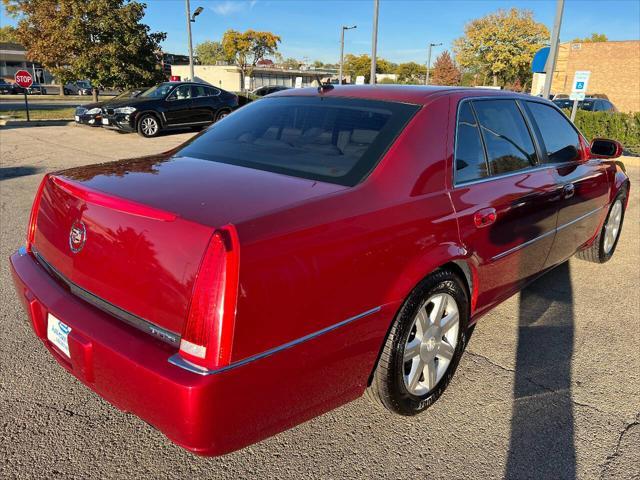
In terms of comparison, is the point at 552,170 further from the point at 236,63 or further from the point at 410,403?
the point at 236,63

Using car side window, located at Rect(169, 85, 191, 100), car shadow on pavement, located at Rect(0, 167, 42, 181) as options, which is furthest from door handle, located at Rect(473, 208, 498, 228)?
car side window, located at Rect(169, 85, 191, 100)

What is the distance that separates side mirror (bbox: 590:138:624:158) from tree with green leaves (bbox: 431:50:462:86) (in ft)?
213

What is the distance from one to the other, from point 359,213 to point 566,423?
1591 mm

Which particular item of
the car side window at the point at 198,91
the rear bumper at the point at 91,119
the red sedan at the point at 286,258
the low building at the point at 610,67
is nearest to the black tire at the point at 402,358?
the red sedan at the point at 286,258

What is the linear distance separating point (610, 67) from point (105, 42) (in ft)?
115

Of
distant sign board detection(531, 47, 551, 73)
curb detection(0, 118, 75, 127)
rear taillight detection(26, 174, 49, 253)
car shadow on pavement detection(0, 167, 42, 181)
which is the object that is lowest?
car shadow on pavement detection(0, 167, 42, 181)

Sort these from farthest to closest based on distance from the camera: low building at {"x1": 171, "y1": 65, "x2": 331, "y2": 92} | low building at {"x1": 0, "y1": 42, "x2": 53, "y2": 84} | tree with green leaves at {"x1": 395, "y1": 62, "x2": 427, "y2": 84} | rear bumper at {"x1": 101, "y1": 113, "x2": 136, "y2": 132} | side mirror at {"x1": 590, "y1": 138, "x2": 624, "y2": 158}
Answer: tree with green leaves at {"x1": 395, "y1": 62, "x2": 427, "y2": 84} < low building at {"x1": 0, "y1": 42, "x2": 53, "y2": 84} < low building at {"x1": 171, "y1": 65, "x2": 331, "y2": 92} < rear bumper at {"x1": 101, "y1": 113, "x2": 136, "y2": 132} < side mirror at {"x1": 590, "y1": 138, "x2": 624, "y2": 158}

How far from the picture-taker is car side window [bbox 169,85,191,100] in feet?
49.6

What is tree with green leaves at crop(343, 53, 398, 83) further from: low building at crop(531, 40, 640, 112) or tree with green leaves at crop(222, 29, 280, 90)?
low building at crop(531, 40, 640, 112)

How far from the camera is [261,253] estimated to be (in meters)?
1.72

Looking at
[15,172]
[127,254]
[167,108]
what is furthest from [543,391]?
[167,108]

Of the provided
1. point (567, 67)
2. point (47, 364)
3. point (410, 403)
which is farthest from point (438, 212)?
point (567, 67)

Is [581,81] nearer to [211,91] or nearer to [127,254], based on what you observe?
[211,91]

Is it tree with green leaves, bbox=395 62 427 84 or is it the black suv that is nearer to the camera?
the black suv
